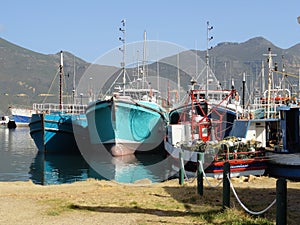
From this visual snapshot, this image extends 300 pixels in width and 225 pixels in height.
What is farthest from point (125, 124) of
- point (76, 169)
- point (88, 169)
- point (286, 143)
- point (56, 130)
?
point (286, 143)

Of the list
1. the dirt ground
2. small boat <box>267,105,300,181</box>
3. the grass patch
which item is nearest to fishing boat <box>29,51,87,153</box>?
small boat <box>267,105,300,181</box>

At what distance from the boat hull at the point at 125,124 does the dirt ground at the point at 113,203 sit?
17782mm

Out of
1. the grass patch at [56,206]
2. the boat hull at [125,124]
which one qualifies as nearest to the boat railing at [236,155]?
the grass patch at [56,206]

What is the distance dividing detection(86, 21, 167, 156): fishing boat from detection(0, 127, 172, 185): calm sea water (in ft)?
3.61

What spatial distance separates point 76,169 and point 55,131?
10.1 meters

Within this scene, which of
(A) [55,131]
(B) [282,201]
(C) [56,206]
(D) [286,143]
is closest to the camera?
(B) [282,201]

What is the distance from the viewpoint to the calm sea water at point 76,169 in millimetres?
25375

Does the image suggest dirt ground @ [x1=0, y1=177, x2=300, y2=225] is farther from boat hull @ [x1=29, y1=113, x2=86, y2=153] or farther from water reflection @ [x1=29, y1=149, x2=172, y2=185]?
boat hull @ [x1=29, y1=113, x2=86, y2=153]

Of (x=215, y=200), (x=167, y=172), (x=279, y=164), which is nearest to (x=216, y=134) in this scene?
(x=167, y=172)

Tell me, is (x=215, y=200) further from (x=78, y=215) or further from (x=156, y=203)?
(x=78, y=215)

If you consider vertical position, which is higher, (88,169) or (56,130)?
(56,130)

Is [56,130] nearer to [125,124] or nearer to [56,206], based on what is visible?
[125,124]

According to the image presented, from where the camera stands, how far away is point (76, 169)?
29391mm

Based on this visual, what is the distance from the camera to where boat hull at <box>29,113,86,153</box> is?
3850 cm
